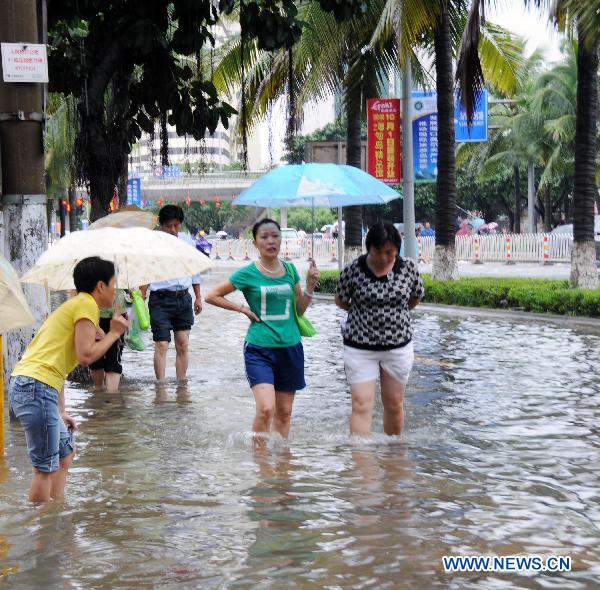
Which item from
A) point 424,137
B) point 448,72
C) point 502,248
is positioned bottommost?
point 502,248

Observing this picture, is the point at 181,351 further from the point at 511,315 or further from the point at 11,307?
the point at 511,315

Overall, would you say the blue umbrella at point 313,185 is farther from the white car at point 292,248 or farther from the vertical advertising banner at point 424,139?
the white car at point 292,248

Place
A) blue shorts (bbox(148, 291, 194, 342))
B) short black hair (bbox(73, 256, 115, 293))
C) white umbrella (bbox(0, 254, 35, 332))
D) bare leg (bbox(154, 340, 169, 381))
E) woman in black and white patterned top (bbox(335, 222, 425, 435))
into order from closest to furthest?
1. short black hair (bbox(73, 256, 115, 293))
2. white umbrella (bbox(0, 254, 35, 332))
3. woman in black and white patterned top (bbox(335, 222, 425, 435))
4. blue shorts (bbox(148, 291, 194, 342))
5. bare leg (bbox(154, 340, 169, 381))

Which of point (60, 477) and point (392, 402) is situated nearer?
point (60, 477)

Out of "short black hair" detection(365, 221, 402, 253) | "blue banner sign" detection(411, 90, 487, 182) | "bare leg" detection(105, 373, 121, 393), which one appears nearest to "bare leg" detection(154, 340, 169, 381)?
"bare leg" detection(105, 373, 121, 393)

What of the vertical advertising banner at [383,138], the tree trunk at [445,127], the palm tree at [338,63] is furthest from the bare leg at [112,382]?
the vertical advertising banner at [383,138]

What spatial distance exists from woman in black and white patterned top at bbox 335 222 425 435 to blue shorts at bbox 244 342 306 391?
14.0 inches

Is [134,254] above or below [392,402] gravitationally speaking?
above

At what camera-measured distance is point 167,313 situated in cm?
1193

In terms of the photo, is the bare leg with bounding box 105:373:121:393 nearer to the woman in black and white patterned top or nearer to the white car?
the woman in black and white patterned top

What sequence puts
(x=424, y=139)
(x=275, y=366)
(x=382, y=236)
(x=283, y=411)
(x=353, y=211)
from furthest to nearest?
(x=353, y=211)
(x=424, y=139)
(x=283, y=411)
(x=275, y=366)
(x=382, y=236)

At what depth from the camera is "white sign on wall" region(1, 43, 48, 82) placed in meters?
9.23

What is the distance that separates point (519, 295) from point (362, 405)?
13.5m

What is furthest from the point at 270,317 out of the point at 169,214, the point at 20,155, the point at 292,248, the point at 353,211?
the point at 292,248
